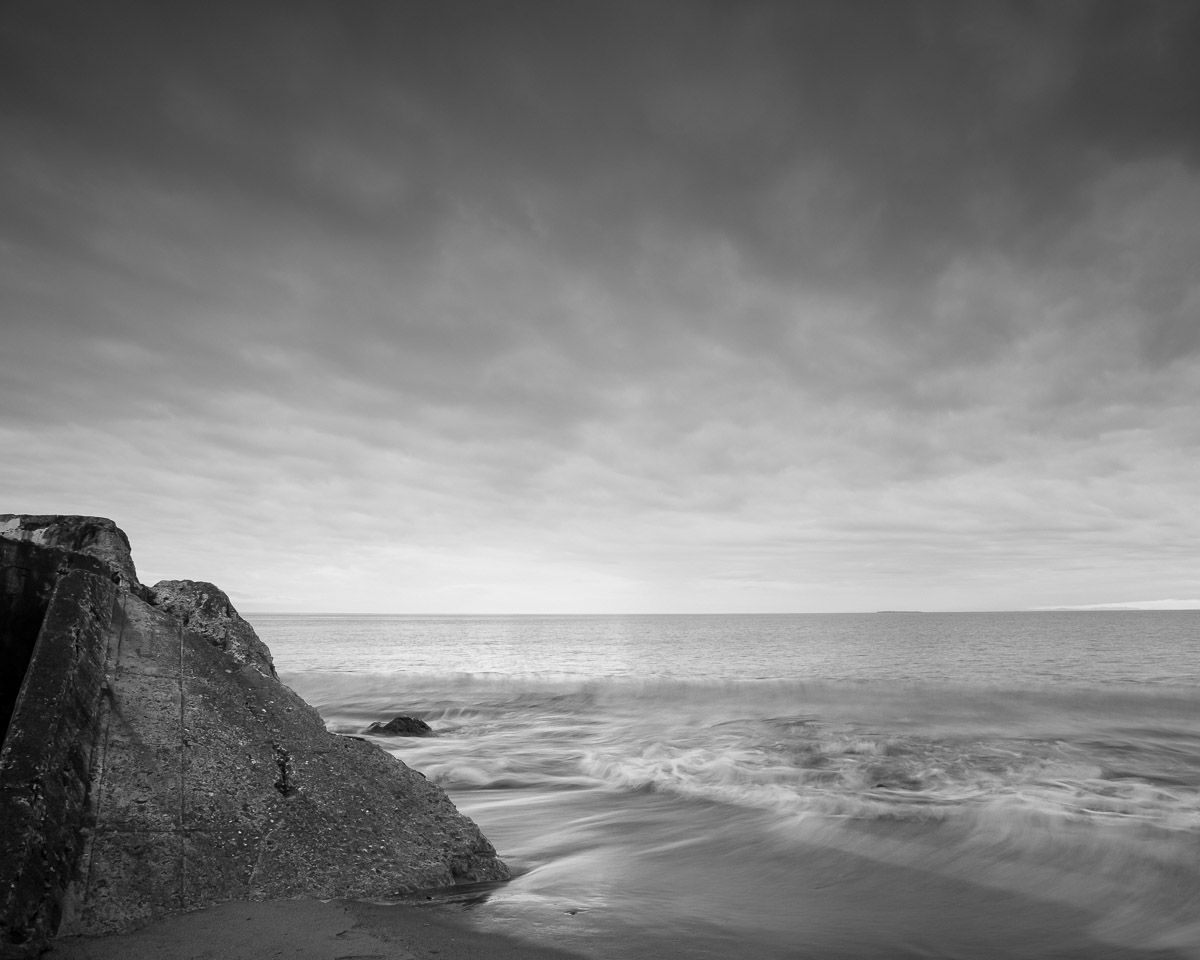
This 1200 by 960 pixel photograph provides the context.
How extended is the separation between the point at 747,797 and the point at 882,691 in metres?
17.0

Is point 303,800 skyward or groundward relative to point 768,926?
skyward

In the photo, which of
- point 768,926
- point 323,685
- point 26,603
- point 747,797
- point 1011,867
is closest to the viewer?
point 26,603

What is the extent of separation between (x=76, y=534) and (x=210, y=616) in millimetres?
1061

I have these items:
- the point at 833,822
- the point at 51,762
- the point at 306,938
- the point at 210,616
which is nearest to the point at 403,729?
the point at 833,822

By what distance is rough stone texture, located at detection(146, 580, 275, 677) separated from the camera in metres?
4.86

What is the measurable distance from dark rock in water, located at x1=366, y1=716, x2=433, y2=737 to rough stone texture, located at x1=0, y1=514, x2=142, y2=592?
9821 mm

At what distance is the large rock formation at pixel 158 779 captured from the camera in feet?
10.1

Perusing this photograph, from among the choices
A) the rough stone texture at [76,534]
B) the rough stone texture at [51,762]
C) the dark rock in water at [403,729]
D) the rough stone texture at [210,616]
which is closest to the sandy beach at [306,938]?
the rough stone texture at [51,762]

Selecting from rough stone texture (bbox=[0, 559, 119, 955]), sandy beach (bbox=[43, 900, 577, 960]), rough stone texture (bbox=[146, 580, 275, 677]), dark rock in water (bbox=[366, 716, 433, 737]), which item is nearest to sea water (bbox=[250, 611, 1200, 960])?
sandy beach (bbox=[43, 900, 577, 960])

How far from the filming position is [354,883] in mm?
3877

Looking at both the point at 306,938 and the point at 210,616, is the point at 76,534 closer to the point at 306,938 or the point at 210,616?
the point at 210,616

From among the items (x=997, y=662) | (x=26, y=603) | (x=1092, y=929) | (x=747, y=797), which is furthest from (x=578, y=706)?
(x=997, y=662)

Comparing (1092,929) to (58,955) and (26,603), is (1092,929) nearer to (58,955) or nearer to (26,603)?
(58,955)

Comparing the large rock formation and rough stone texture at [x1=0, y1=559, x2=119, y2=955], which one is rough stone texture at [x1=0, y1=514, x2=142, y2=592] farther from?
rough stone texture at [x1=0, y1=559, x2=119, y2=955]
